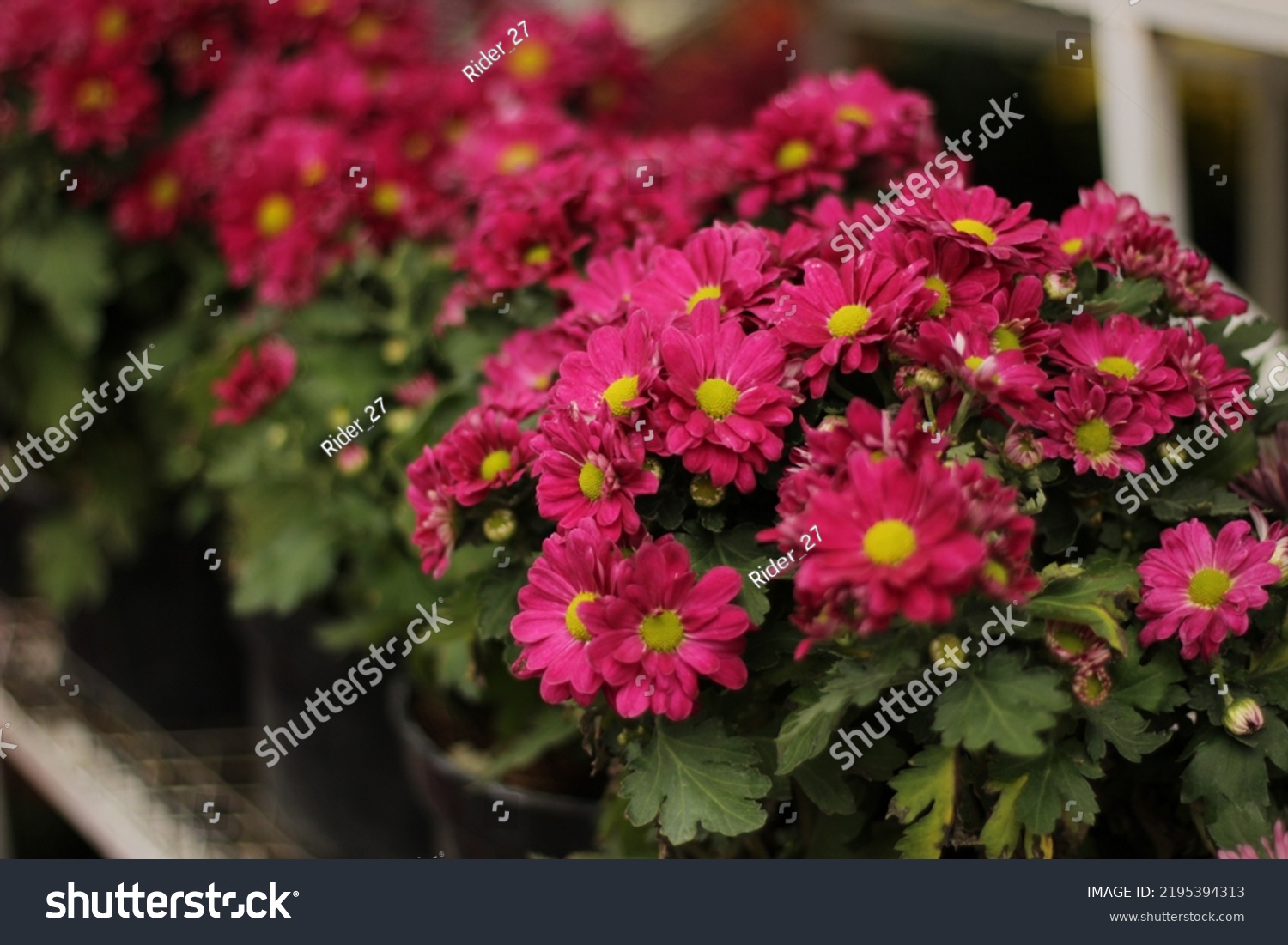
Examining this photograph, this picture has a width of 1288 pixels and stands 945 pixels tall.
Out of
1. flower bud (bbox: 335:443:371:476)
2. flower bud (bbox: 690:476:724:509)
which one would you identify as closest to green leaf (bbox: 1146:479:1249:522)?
flower bud (bbox: 690:476:724:509)

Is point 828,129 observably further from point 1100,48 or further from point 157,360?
point 157,360

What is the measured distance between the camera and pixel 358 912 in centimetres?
67

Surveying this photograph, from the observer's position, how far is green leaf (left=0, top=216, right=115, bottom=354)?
1346 mm

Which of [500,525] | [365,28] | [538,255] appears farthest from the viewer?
[365,28]

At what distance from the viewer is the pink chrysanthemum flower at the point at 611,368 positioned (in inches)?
23.7

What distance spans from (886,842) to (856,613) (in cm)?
25

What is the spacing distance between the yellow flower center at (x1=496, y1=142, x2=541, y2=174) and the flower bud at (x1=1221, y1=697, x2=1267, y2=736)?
0.77 metres

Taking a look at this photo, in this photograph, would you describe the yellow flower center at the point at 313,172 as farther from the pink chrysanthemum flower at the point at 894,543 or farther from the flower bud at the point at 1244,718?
the flower bud at the point at 1244,718

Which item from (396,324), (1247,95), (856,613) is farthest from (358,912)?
(1247,95)

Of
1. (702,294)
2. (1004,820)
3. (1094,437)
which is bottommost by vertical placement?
(1004,820)

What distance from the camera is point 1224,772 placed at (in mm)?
586

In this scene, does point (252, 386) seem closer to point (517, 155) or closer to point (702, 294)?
point (517, 155)

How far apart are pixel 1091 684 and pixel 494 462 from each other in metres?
0.34

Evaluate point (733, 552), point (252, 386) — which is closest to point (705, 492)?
point (733, 552)
